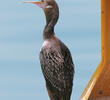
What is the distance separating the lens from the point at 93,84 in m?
2.88

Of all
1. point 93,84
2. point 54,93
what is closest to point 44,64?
point 54,93

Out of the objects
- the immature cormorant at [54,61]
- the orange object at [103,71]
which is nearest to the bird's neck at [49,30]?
the immature cormorant at [54,61]

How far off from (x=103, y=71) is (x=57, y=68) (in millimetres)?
438

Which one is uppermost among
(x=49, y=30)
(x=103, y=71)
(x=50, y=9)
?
(x=50, y=9)

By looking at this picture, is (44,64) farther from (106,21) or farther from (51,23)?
(106,21)

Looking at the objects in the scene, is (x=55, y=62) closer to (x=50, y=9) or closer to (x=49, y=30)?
(x=49, y=30)

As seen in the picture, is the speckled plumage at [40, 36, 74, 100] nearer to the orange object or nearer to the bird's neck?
the bird's neck

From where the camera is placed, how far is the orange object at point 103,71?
2.89 m

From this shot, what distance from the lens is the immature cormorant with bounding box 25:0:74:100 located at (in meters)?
2.86

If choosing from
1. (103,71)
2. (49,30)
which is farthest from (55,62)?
(103,71)

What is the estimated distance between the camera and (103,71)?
290 centimetres

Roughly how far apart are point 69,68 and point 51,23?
0.47 m

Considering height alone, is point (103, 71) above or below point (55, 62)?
below

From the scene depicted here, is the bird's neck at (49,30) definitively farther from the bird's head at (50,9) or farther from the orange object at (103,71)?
the orange object at (103,71)
